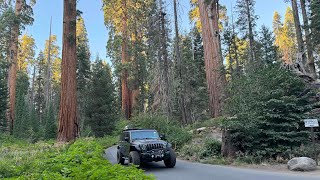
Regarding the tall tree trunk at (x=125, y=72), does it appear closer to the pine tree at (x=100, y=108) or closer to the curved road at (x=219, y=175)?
the pine tree at (x=100, y=108)

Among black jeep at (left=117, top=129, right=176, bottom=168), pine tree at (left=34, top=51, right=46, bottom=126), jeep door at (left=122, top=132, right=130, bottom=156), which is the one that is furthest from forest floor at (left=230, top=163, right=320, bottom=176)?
pine tree at (left=34, top=51, right=46, bottom=126)

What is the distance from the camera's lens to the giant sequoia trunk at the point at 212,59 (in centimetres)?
1864

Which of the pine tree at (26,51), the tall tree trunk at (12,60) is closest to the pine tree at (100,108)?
the tall tree trunk at (12,60)

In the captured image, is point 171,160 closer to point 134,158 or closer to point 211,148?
point 134,158

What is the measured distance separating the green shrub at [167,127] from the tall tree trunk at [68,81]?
5509mm

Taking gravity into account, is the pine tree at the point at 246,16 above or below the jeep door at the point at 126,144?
above

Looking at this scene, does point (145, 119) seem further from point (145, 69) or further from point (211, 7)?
point (145, 69)

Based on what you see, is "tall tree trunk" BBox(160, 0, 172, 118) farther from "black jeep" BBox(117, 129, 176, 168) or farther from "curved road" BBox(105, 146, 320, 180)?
"curved road" BBox(105, 146, 320, 180)

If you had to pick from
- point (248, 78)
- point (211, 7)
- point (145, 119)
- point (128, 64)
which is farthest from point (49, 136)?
point (248, 78)

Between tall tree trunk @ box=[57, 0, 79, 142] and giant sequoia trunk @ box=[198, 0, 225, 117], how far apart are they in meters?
8.08

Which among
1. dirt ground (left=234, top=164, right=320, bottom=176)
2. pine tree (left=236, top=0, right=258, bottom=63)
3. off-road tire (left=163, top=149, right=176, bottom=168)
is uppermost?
pine tree (left=236, top=0, right=258, bottom=63)

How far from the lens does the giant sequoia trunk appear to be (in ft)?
61.2

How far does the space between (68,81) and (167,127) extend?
7352 millimetres

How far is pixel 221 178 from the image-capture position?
29.6 feet
